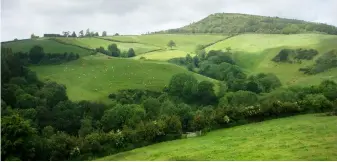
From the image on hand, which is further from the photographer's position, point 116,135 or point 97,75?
point 97,75

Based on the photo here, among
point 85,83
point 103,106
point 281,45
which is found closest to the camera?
point 103,106

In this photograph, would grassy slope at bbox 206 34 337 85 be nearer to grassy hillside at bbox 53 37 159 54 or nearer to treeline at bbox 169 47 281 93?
treeline at bbox 169 47 281 93

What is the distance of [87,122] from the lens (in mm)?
61531

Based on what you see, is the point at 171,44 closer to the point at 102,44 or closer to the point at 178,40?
the point at 178,40

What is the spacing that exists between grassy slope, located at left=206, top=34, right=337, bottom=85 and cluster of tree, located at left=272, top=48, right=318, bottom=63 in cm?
231

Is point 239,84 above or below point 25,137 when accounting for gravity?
below

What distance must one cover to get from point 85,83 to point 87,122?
26.9 metres

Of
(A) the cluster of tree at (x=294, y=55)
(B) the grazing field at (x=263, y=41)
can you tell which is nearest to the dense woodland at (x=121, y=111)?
(A) the cluster of tree at (x=294, y=55)

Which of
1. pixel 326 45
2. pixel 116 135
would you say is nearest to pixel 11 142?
pixel 116 135

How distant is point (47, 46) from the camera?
367 ft

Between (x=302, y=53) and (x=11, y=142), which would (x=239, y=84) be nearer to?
(x=302, y=53)

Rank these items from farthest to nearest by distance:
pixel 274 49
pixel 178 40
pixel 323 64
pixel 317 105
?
pixel 178 40 → pixel 274 49 → pixel 323 64 → pixel 317 105

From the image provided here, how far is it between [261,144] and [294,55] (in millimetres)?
90313

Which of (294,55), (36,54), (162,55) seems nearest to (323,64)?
(294,55)
